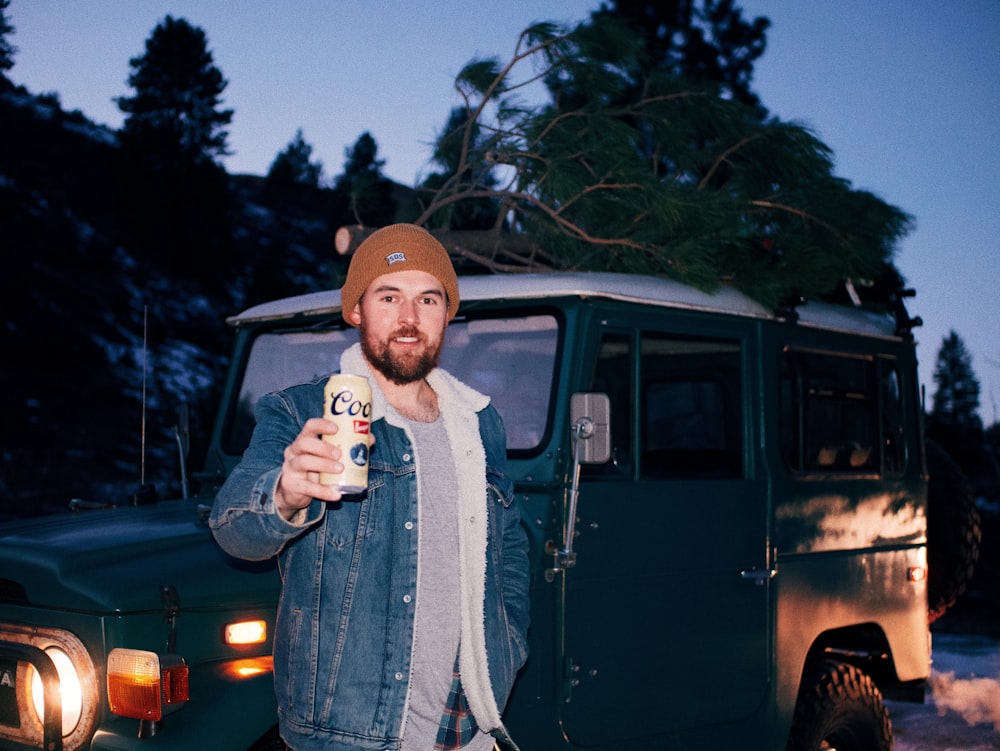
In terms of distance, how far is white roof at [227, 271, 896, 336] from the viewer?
158 inches

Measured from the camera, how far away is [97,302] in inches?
2387

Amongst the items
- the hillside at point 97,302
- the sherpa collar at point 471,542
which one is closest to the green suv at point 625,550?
the sherpa collar at point 471,542

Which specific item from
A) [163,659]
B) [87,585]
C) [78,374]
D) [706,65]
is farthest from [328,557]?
[78,374]

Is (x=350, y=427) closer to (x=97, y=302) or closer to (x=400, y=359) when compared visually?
(x=400, y=359)

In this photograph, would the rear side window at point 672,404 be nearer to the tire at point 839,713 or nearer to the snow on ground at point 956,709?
the tire at point 839,713

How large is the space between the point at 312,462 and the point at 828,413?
12.0 ft

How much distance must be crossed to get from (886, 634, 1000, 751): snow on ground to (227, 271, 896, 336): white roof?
10.3 feet

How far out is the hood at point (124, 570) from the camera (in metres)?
3.22

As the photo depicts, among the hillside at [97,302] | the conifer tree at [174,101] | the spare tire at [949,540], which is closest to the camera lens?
the spare tire at [949,540]

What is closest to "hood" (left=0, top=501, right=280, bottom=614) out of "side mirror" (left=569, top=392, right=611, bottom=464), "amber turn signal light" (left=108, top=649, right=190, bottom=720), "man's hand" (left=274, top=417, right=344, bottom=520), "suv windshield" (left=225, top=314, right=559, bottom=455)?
"amber turn signal light" (left=108, top=649, right=190, bottom=720)

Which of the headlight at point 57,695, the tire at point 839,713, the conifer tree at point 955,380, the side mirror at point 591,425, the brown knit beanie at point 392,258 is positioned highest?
the conifer tree at point 955,380

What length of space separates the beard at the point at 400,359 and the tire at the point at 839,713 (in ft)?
10.2

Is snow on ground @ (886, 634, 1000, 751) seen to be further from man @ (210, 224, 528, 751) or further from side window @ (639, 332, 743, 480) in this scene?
man @ (210, 224, 528, 751)

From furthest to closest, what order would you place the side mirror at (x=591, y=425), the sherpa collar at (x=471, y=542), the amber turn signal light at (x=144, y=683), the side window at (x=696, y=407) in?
the side window at (x=696, y=407) < the side mirror at (x=591, y=425) < the amber turn signal light at (x=144, y=683) < the sherpa collar at (x=471, y=542)
